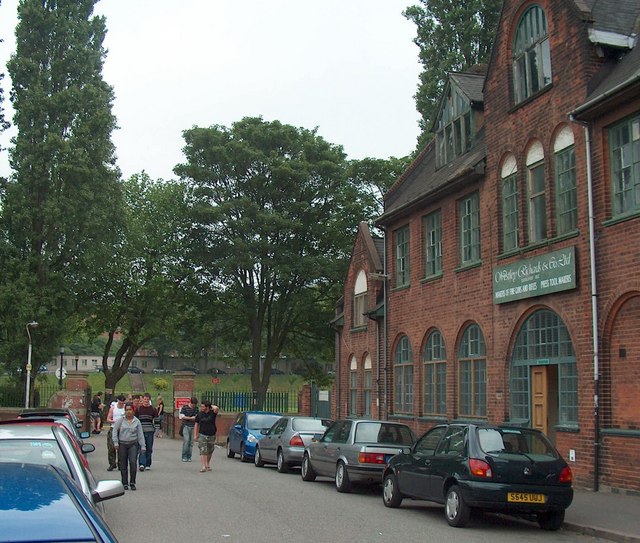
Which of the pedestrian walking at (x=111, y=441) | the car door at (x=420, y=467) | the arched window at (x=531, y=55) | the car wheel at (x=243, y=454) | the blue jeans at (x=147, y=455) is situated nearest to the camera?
the car door at (x=420, y=467)

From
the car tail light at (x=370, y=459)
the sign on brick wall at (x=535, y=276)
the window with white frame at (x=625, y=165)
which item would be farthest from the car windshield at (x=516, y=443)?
the sign on brick wall at (x=535, y=276)

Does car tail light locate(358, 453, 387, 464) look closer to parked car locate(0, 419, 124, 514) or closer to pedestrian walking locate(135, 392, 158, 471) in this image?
pedestrian walking locate(135, 392, 158, 471)

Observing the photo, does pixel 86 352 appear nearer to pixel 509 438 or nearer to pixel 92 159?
pixel 92 159

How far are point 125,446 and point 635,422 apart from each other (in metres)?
9.43

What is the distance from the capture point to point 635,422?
52.8 feet

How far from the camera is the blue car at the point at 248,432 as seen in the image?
2648cm

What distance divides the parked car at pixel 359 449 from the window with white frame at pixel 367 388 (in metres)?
11.8

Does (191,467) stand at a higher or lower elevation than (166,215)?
lower

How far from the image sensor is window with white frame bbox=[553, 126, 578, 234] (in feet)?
60.0

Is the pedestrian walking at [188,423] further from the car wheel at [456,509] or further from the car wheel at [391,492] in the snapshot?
the car wheel at [456,509]

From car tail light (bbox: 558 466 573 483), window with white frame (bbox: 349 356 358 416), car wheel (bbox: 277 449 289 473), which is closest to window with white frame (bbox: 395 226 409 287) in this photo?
window with white frame (bbox: 349 356 358 416)

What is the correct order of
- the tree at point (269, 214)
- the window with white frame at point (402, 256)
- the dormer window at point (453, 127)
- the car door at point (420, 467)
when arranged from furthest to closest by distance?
the tree at point (269, 214), the window with white frame at point (402, 256), the dormer window at point (453, 127), the car door at point (420, 467)

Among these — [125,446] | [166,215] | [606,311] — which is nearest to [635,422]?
[606,311]

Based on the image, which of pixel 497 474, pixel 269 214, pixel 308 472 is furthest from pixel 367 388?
pixel 497 474
